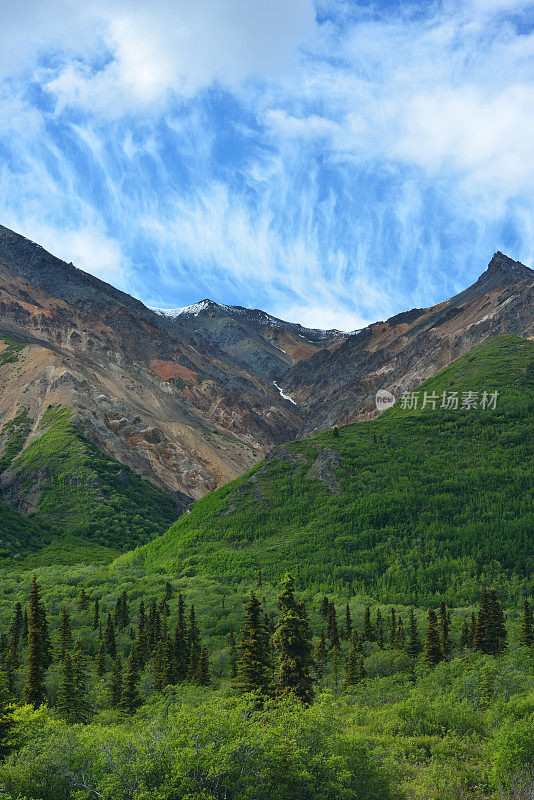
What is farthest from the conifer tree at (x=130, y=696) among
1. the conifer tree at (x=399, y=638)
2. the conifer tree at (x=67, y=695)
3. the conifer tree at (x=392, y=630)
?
the conifer tree at (x=392, y=630)

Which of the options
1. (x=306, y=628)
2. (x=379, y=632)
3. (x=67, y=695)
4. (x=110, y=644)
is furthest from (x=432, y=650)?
(x=110, y=644)

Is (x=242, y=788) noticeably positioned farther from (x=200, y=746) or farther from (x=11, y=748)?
(x=11, y=748)

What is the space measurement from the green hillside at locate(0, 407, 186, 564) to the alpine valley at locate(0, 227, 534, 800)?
66 centimetres

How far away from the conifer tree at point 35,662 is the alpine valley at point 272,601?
163 mm

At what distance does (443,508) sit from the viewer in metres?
118

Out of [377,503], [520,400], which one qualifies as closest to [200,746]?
[377,503]

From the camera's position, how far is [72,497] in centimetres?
14525

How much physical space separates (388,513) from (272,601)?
4195 centimetres

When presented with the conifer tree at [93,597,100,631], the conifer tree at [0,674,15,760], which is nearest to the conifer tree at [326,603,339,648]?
the conifer tree at [93,597,100,631]

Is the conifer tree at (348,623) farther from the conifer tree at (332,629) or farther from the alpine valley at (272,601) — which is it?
the conifer tree at (332,629)

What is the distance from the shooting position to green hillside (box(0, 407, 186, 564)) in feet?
418

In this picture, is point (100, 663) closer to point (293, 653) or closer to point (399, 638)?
point (399, 638)

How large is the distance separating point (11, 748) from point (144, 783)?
30.7 ft

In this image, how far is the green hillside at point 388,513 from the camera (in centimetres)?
9994
